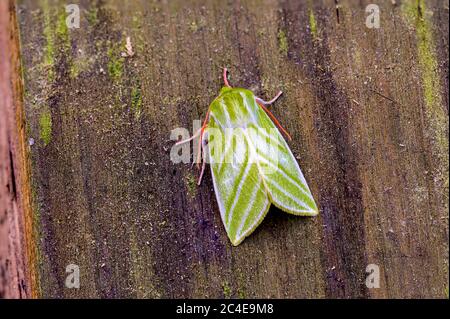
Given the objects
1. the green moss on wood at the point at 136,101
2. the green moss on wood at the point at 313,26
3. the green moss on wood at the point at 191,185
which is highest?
the green moss on wood at the point at 313,26

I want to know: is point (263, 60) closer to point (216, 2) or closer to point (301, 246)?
point (216, 2)

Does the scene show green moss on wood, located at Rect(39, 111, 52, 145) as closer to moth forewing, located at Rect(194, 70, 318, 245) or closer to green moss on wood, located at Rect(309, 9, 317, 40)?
moth forewing, located at Rect(194, 70, 318, 245)

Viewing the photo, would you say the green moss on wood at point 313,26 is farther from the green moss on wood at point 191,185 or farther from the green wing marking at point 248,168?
the green moss on wood at point 191,185

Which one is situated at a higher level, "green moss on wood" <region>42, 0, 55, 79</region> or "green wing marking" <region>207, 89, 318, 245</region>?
"green moss on wood" <region>42, 0, 55, 79</region>

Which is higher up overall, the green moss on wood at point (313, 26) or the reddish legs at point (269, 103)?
the green moss on wood at point (313, 26)

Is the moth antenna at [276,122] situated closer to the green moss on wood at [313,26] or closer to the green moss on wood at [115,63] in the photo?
the green moss on wood at [313,26]

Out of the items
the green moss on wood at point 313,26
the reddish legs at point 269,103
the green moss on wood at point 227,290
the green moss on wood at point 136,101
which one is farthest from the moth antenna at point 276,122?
A: the green moss on wood at point 227,290

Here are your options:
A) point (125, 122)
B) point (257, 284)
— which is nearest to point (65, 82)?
point (125, 122)

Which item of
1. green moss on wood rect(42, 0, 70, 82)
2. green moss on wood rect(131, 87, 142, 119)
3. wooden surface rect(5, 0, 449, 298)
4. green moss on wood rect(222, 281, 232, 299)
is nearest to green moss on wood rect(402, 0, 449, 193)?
wooden surface rect(5, 0, 449, 298)
